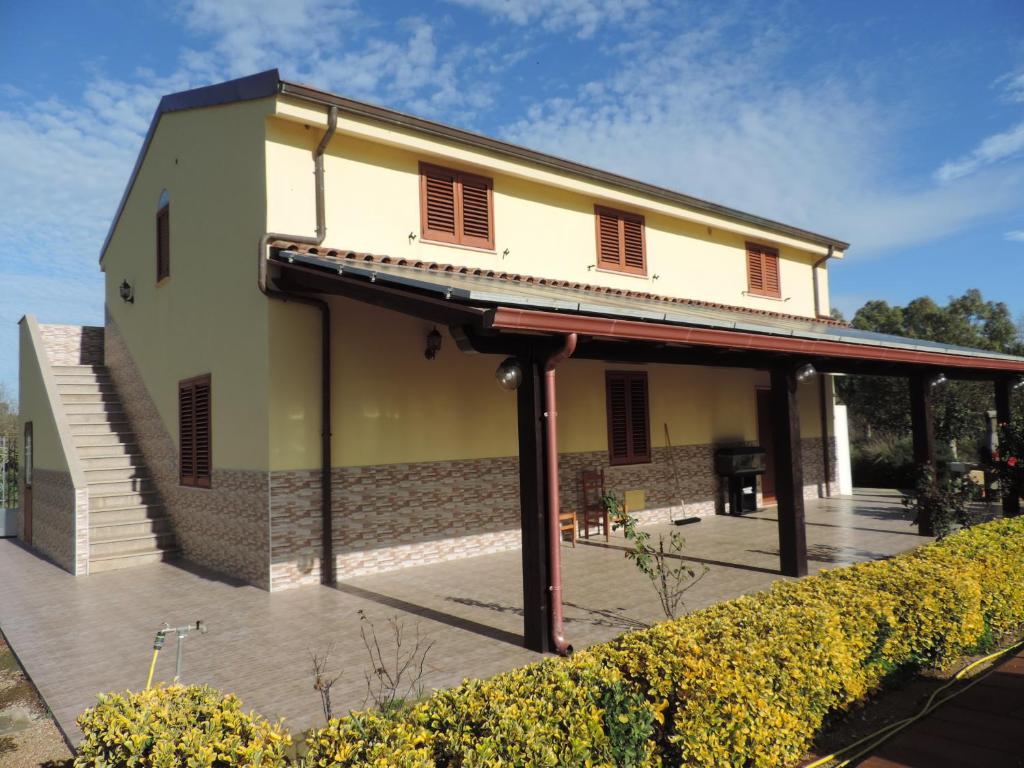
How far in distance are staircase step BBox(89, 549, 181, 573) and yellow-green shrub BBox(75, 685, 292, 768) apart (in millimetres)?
7835

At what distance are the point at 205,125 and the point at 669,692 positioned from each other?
33.5ft

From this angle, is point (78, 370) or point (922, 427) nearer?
point (922, 427)

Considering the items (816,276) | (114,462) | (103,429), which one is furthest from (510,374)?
(816,276)

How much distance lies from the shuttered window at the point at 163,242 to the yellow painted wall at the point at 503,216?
155 inches

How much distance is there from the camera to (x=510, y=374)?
573 centimetres

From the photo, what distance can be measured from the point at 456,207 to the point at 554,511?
621 cm

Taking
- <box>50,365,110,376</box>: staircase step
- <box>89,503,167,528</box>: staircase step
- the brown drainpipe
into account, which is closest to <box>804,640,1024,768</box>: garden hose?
the brown drainpipe

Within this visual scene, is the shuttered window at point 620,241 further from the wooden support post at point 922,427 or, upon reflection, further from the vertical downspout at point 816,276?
the vertical downspout at point 816,276

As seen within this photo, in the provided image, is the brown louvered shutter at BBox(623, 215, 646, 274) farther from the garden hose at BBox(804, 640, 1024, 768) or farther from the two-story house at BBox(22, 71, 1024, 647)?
the garden hose at BBox(804, 640, 1024, 768)

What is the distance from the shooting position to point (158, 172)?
11.9 metres

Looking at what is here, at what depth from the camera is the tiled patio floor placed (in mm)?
5320

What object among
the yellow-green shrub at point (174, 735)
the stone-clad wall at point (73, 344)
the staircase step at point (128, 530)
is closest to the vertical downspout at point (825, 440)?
the staircase step at point (128, 530)

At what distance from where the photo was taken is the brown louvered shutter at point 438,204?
1009 centimetres

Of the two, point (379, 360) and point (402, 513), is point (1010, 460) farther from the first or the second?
point (379, 360)
